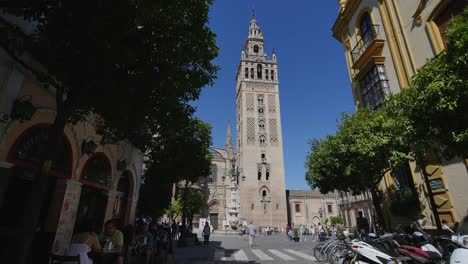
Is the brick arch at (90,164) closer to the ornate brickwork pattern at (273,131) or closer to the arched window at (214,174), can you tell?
the arched window at (214,174)

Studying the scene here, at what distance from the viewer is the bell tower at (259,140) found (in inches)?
1620

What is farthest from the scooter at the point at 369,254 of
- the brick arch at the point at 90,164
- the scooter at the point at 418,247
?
the brick arch at the point at 90,164

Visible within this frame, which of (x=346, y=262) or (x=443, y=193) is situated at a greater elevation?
(x=443, y=193)

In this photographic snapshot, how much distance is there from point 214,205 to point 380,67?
37.4 metres

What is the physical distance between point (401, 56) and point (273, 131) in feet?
117

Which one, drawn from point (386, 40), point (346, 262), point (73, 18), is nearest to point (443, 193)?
point (346, 262)

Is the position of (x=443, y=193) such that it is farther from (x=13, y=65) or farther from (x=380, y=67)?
(x=13, y=65)

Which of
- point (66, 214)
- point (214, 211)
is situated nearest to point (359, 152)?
point (66, 214)

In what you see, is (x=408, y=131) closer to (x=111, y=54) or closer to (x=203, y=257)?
(x=111, y=54)

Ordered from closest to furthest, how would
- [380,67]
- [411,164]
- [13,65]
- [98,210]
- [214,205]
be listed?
1. [13,65]
2. [98,210]
3. [411,164]
4. [380,67]
5. [214,205]

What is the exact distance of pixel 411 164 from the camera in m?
10.9

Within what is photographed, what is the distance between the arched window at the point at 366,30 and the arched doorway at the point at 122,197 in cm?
1422

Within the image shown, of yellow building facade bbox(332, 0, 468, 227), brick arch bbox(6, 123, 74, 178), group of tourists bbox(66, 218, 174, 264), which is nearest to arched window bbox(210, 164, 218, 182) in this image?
yellow building facade bbox(332, 0, 468, 227)

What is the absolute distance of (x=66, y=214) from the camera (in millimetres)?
6797
